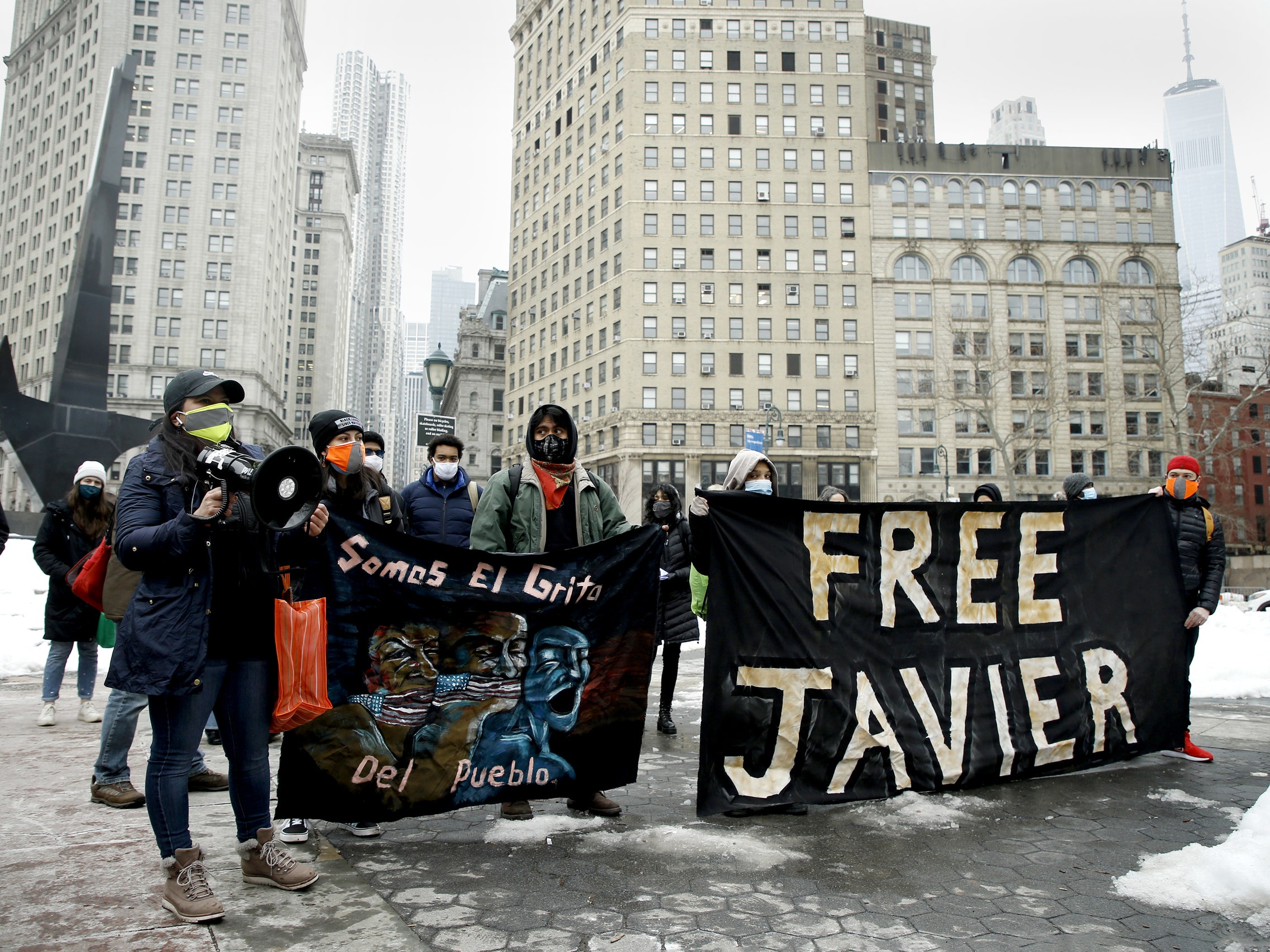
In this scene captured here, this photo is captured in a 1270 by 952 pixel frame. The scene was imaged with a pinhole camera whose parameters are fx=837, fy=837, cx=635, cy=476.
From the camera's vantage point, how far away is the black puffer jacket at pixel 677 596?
23.2 ft

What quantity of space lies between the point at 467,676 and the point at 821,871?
1.96m

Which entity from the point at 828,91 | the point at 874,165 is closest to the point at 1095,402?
the point at 874,165

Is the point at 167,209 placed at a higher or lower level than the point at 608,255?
higher

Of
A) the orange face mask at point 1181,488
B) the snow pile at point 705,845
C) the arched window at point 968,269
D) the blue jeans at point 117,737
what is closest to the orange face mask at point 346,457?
the blue jeans at point 117,737

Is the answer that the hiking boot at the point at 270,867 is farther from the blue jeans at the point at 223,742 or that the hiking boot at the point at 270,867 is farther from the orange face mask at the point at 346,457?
the orange face mask at the point at 346,457

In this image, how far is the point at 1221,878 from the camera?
11.5 feet

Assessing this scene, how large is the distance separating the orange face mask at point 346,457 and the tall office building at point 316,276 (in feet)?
462

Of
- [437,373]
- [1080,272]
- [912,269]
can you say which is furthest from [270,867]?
[1080,272]

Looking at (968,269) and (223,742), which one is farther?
(968,269)

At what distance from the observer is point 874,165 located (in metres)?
65.6

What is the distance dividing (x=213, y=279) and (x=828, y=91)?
6541 centimetres

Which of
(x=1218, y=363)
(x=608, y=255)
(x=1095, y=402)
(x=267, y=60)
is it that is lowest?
(x=1218, y=363)

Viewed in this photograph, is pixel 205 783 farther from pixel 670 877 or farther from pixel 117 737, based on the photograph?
pixel 670 877

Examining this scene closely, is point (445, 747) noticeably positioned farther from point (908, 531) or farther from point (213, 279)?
point (213, 279)
